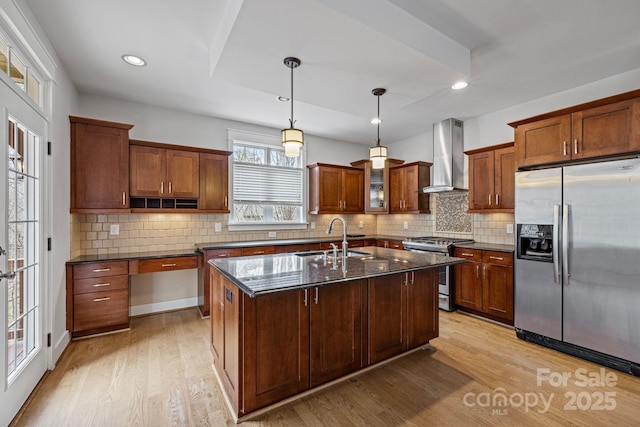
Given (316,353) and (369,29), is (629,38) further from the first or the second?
(316,353)

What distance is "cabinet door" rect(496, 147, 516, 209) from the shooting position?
147 inches

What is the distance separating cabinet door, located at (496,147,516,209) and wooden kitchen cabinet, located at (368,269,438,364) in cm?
174

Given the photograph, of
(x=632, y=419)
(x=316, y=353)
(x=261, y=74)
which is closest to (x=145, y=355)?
(x=316, y=353)

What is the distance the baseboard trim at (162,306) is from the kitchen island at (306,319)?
2.01 m

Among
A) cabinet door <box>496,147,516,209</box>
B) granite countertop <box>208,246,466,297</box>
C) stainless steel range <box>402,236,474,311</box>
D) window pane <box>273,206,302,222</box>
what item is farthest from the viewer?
window pane <box>273,206,302,222</box>

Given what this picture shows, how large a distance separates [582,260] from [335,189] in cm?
348

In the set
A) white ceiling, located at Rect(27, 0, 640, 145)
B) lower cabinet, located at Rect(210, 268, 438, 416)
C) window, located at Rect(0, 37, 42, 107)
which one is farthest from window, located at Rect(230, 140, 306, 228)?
window, located at Rect(0, 37, 42, 107)

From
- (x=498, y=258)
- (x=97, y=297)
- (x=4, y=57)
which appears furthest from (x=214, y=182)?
(x=498, y=258)

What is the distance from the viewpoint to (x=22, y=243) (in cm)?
214

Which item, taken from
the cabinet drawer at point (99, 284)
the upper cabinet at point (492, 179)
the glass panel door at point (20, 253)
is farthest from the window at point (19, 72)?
the upper cabinet at point (492, 179)

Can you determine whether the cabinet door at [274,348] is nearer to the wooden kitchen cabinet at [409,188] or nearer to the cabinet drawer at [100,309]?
the cabinet drawer at [100,309]

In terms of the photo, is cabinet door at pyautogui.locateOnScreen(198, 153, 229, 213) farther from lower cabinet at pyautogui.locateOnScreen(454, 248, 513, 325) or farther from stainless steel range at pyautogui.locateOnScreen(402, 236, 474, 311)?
lower cabinet at pyautogui.locateOnScreen(454, 248, 513, 325)

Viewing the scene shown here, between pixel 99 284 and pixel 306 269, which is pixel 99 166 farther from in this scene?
pixel 306 269

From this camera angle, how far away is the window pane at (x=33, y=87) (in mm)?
2225
